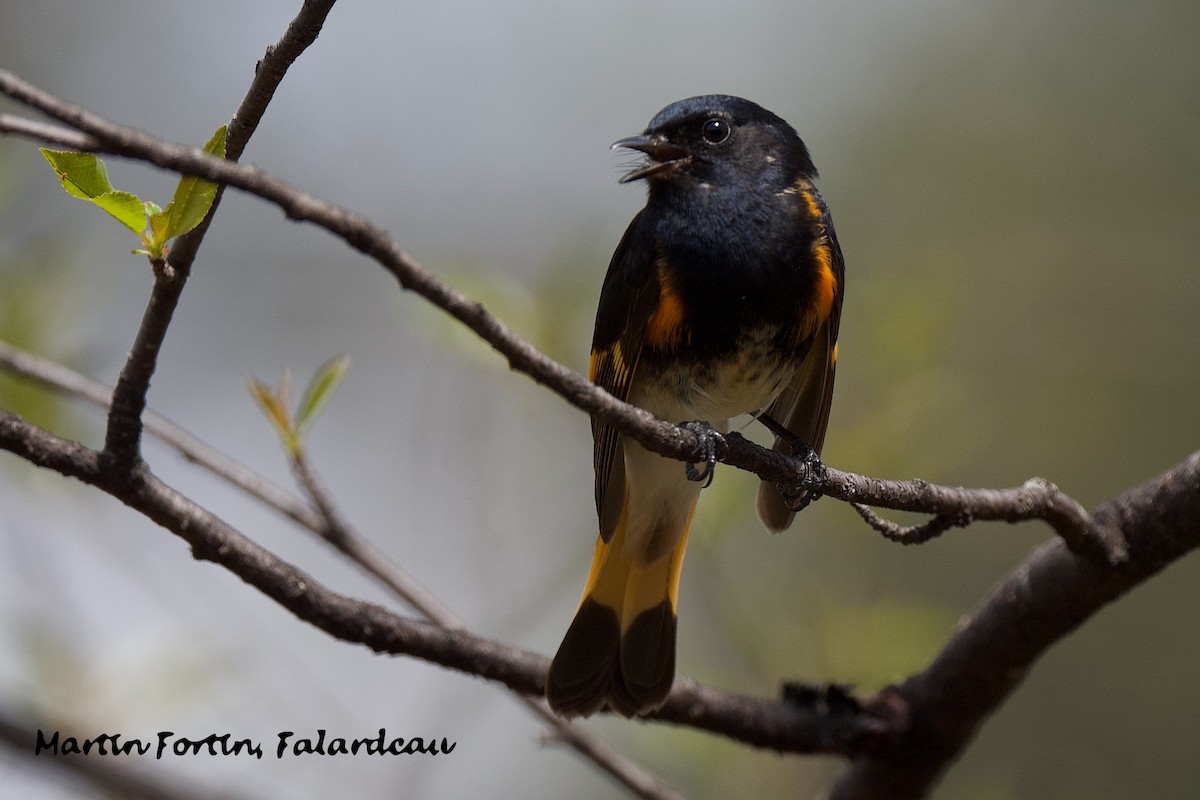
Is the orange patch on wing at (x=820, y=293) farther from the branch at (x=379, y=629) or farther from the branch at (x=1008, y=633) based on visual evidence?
the branch at (x=379, y=629)

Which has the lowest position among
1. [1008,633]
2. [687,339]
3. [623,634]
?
[623,634]

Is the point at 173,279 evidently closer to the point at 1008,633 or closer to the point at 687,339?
the point at 687,339

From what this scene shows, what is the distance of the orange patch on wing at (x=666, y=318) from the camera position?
109 inches

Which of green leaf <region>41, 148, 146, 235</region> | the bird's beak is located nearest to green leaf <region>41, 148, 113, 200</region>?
green leaf <region>41, 148, 146, 235</region>

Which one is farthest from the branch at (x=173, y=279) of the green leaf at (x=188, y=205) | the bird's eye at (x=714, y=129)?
the bird's eye at (x=714, y=129)

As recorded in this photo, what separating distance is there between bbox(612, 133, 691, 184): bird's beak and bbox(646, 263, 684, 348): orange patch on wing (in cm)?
30

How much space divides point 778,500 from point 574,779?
14.1ft

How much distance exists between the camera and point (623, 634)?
117 inches

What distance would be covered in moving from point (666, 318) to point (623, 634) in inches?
32.3

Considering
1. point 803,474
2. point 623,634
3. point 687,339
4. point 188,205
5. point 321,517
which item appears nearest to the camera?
point 188,205

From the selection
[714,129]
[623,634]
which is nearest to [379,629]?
[623,634]

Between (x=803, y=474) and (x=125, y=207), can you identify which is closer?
(x=125, y=207)

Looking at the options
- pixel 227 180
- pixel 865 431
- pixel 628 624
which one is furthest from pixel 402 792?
pixel 227 180

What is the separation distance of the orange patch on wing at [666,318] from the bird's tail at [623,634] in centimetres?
60
